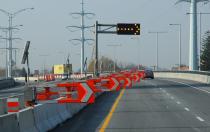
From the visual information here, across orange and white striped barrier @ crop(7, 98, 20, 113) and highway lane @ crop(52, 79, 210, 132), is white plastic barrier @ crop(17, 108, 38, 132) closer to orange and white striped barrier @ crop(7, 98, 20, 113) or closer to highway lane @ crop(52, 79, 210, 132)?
orange and white striped barrier @ crop(7, 98, 20, 113)

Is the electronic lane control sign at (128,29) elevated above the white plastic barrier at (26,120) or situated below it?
above

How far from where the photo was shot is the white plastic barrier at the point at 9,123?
13.0 meters

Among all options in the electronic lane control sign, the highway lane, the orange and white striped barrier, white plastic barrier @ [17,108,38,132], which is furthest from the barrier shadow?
the electronic lane control sign

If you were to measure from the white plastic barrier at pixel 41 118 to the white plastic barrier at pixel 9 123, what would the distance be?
2.37 m

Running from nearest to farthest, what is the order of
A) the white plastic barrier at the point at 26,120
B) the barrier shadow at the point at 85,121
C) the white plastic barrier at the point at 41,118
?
1. the white plastic barrier at the point at 26,120
2. the white plastic barrier at the point at 41,118
3. the barrier shadow at the point at 85,121

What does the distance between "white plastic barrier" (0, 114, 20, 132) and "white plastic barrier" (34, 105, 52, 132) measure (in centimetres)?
237

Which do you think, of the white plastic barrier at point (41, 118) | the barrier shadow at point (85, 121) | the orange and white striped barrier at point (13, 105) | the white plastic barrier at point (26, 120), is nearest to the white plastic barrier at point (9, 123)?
the white plastic barrier at point (26, 120)

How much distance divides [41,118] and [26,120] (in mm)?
2096

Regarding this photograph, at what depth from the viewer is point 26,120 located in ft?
51.0

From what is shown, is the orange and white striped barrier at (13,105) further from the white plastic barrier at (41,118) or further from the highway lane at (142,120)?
the highway lane at (142,120)

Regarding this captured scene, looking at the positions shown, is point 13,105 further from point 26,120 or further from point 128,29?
point 128,29

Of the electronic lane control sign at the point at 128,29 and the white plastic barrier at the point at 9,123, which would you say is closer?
the white plastic barrier at the point at 9,123

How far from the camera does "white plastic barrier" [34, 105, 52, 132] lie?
16897mm

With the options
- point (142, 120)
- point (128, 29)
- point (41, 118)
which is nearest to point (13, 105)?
point (41, 118)
